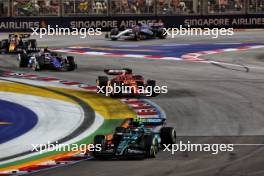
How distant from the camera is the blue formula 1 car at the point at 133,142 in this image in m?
13.8

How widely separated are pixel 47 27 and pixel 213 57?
1596cm

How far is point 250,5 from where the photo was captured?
46812 millimetres

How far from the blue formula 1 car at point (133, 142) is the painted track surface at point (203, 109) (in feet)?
0.91

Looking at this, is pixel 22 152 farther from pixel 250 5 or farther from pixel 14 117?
pixel 250 5

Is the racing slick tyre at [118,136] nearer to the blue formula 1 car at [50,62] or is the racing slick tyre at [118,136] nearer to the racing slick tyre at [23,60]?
the blue formula 1 car at [50,62]

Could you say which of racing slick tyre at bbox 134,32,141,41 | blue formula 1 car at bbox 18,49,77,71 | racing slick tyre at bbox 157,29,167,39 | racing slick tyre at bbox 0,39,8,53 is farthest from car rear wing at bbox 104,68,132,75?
racing slick tyre at bbox 157,29,167,39

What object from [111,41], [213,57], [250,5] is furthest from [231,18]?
[213,57]

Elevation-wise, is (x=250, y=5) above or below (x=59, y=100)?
above

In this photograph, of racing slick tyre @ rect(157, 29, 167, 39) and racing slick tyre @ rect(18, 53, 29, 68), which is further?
racing slick tyre @ rect(157, 29, 167, 39)

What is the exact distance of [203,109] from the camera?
19.6 meters

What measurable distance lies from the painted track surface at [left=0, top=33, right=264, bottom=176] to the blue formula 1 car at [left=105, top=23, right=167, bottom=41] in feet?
24.8

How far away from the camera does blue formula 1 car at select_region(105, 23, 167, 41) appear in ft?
133

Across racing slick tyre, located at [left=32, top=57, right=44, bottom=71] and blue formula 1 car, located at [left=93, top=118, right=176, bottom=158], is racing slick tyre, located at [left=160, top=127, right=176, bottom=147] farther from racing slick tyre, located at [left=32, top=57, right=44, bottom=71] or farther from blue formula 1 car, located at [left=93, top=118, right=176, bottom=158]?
racing slick tyre, located at [left=32, top=57, right=44, bottom=71]

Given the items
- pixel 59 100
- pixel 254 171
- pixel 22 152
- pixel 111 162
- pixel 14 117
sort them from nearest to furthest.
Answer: pixel 254 171 → pixel 111 162 → pixel 22 152 → pixel 14 117 → pixel 59 100
